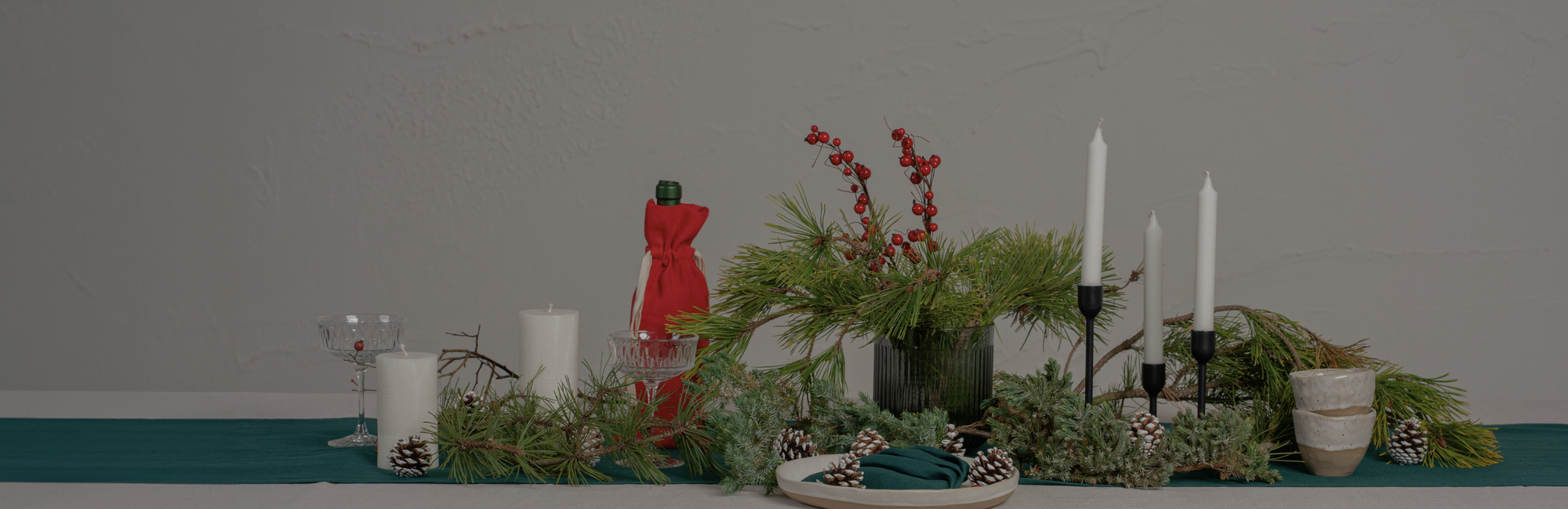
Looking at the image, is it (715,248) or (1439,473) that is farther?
(715,248)

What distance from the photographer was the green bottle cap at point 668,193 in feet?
3.00

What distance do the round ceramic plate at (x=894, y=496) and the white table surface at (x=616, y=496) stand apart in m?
0.02

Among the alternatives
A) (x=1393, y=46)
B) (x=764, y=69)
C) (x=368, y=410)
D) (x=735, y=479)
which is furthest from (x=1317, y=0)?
(x=368, y=410)

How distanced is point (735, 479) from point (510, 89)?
3.69ft

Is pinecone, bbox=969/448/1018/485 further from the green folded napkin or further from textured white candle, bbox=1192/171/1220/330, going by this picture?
textured white candle, bbox=1192/171/1220/330

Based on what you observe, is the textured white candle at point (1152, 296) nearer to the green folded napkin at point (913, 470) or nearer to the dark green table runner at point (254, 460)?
the dark green table runner at point (254, 460)

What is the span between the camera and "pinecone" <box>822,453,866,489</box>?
69 cm

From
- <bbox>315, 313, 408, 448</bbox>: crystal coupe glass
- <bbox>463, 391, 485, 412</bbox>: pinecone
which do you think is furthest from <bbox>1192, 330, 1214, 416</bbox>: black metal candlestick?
<bbox>315, 313, 408, 448</bbox>: crystal coupe glass

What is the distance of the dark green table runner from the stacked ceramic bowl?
0.08ft

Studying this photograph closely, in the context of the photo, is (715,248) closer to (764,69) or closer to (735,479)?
(764,69)

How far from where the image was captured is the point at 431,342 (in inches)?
69.7

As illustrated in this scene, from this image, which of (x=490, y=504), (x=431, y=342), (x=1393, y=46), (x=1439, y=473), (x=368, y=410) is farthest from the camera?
(x=431, y=342)

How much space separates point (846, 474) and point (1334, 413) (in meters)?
0.38

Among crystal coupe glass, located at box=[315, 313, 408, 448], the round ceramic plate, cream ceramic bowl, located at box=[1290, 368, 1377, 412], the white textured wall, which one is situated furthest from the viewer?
the white textured wall
